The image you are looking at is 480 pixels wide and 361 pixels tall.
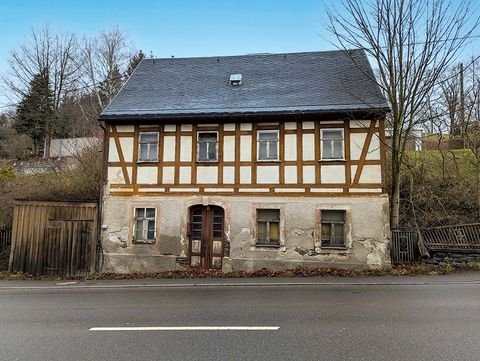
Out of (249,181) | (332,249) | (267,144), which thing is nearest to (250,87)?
(267,144)

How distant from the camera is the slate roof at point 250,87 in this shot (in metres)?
15.1

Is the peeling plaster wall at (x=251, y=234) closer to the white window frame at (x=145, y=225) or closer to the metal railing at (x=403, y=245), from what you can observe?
the white window frame at (x=145, y=225)

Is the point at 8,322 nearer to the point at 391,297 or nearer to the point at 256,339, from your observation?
the point at 256,339

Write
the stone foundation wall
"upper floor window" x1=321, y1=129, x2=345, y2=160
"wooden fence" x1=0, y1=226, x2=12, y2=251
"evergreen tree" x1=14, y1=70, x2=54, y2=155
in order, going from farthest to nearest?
"evergreen tree" x1=14, y1=70, x2=54, y2=155
"wooden fence" x1=0, y1=226, x2=12, y2=251
"upper floor window" x1=321, y1=129, x2=345, y2=160
the stone foundation wall

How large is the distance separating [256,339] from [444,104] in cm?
1886

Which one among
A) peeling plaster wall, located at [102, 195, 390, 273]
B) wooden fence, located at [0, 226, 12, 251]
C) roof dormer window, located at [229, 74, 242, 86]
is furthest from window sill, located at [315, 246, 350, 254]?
wooden fence, located at [0, 226, 12, 251]

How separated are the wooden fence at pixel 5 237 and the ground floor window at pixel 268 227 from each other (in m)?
11.5

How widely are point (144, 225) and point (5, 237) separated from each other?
7385 millimetres

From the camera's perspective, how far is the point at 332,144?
14.8 metres

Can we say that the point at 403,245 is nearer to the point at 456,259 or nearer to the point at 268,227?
the point at 456,259

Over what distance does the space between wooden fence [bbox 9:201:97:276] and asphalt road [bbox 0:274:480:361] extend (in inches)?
144

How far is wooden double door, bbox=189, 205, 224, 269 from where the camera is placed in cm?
1487

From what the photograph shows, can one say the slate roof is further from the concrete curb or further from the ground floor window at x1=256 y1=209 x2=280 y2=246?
the concrete curb

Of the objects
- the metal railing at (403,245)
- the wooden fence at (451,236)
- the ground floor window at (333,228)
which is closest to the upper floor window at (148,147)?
the ground floor window at (333,228)
